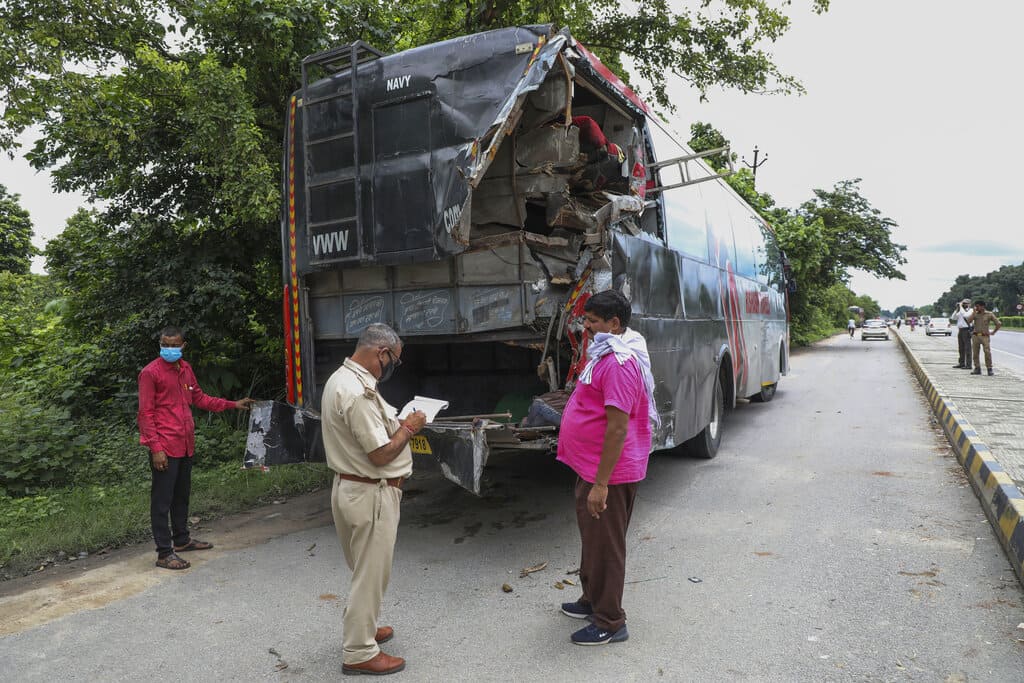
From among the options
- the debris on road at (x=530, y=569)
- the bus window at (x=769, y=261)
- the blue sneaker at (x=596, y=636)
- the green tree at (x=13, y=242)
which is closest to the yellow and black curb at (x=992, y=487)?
the blue sneaker at (x=596, y=636)

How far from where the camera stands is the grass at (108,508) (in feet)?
16.0

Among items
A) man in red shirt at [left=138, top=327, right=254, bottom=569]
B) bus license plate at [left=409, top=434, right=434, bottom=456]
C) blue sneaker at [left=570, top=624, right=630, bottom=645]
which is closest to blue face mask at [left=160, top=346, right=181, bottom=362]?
man in red shirt at [left=138, top=327, right=254, bottom=569]

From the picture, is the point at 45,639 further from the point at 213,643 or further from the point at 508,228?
the point at 508,228

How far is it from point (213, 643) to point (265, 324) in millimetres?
5887

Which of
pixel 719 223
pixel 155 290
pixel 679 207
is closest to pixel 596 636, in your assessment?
pixel 679 207

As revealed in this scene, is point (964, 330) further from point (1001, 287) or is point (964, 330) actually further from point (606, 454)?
point (1001, 287)

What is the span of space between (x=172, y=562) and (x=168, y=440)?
0.78 m

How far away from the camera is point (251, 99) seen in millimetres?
8242

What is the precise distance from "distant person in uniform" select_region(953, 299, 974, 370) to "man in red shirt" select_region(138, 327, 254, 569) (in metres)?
16.3

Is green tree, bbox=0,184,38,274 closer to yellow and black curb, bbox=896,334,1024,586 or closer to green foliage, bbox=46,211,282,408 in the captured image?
green foliage, bbox=46,211,282,408

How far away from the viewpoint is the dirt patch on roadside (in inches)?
157

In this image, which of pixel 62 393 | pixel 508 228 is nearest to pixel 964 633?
pixel 508 228

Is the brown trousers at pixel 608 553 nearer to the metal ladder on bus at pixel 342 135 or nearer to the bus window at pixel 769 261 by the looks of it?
the metal ladder on bus at pixel 342 135

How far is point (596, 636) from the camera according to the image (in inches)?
136
